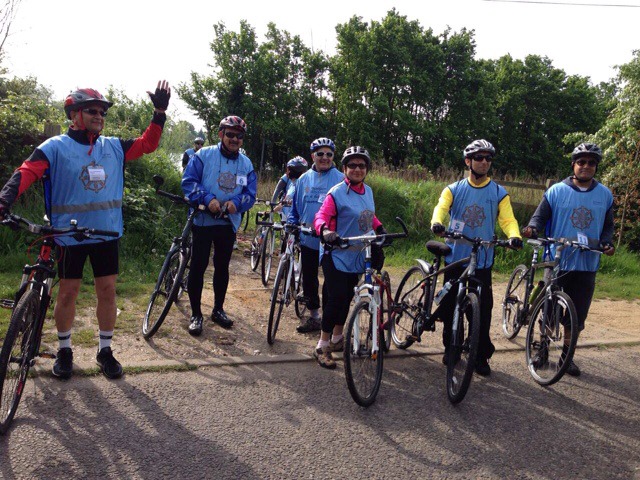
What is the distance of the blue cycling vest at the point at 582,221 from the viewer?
4.95m

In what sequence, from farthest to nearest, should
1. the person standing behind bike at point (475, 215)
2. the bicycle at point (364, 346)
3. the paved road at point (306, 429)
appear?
the person standing behind bike at point (475, 215), the bicycle at point (364, 346), the paved road at point (306, 429)

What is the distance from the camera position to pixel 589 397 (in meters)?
4.49

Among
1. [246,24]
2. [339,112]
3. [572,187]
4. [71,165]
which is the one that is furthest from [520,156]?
[71,165]

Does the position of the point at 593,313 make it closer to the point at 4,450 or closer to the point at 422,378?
the point at 422,378

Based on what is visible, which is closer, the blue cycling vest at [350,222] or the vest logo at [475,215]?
the blue cycling vest at [350,222]

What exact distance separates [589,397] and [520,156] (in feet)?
143

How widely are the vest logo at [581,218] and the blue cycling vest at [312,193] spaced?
90.0 inches

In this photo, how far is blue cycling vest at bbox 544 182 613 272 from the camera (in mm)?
4949

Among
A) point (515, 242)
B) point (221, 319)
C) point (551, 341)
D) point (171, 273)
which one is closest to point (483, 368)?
point (551, 341)

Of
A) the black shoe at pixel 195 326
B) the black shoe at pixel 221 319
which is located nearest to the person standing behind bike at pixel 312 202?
the black shoe at pixel 221 319

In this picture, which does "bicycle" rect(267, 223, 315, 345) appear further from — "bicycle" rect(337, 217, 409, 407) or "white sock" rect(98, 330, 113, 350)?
"white sock" rect(98, 330, 113, 350)

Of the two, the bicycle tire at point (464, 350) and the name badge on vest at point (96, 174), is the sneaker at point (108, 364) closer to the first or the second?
the name badge on vest at point (96, 174)

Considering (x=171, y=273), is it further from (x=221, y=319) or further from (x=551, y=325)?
(x=551, y=325)

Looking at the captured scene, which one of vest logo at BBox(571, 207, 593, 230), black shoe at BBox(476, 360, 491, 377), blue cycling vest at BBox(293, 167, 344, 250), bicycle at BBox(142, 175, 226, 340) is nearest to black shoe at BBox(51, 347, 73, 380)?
bicycle at BBox(142, 175, 226, 340)
